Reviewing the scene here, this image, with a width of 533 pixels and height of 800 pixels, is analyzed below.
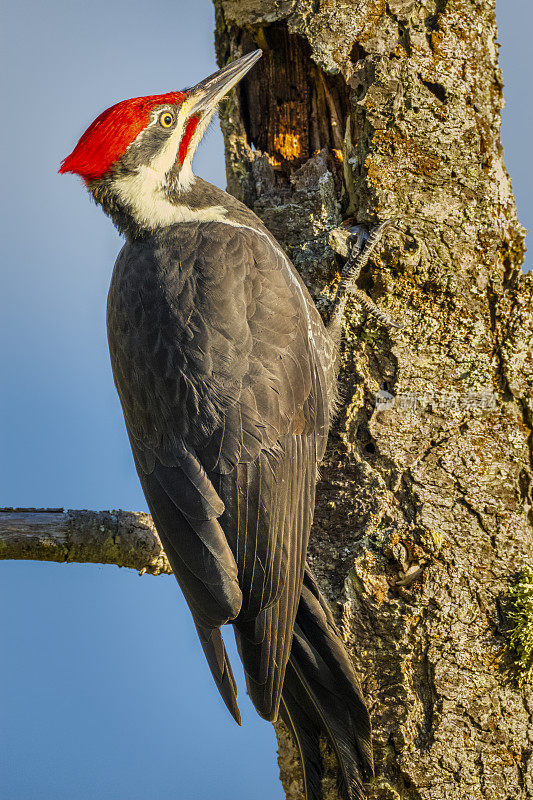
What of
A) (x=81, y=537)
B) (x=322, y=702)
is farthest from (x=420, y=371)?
(x=81, y=537)

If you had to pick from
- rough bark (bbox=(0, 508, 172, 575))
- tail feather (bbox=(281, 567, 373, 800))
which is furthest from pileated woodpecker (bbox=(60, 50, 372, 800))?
rough bark (bbox=(0, 508, 172, 575))

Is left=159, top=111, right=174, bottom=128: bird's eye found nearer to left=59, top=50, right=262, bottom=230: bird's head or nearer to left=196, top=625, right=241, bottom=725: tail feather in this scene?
left=59, top=50, right=262, bottom=230: bird's head

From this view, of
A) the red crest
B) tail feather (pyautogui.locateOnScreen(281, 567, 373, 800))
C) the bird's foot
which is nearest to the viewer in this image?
tail feather (pyautogui.locateOnScreen(281, 567, 373, 800))

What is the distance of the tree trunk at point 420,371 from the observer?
168 cm

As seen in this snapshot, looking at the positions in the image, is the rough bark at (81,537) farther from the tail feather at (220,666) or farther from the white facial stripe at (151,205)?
the white facial stripe at (151,205)

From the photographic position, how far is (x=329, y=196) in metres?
2.07

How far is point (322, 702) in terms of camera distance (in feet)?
5.62

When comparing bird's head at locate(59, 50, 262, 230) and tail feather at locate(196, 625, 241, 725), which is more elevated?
bird's head at locate(59, 50, 262, 230)

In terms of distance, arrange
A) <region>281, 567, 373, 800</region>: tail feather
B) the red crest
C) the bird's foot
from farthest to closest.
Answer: the red crest
the bird's foot
<region>281, 567, 373, 800</region>: tail feather

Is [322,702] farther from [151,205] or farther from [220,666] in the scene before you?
[151,205]

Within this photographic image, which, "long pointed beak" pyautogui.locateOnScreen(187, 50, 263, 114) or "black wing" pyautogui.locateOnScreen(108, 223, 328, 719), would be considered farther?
"long pointed beak" pyautogui.locateOnScreen(187, 50, 263, 114)

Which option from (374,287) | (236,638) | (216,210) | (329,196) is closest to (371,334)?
(374,287)

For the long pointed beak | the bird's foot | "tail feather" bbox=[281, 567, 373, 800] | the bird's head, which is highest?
the long pointed beak

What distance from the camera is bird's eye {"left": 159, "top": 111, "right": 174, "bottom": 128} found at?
2.11 metres
